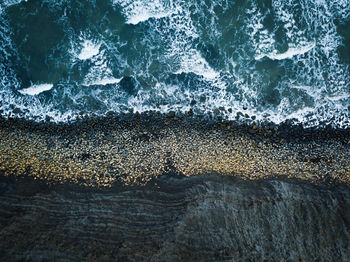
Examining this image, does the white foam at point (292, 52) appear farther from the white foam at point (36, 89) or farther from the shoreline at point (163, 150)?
the white foam at point (36, 89)

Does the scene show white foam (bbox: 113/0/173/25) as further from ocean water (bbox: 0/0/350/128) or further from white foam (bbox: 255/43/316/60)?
white foam (bbox: 255/43/316/60)

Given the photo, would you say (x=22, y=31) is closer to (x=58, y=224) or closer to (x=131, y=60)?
(x=131, y=60)

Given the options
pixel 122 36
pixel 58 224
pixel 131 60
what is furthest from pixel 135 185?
pixel 122 36

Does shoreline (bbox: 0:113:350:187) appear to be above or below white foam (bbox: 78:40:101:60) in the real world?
below

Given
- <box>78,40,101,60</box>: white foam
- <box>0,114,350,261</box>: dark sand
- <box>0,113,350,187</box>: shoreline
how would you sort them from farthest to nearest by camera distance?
<box>78,40,101,60</box>: white foam < <box>0,113,350,187</box>: shoreline < <box>0,114,350,261</box>: dark sand

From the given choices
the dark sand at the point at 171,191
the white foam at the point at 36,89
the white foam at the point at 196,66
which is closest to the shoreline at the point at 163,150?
the dark sand at the point at 171,191

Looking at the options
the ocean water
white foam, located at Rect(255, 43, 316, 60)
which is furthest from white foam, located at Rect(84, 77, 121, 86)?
white foam, located at Rect(255, 43, 316, 60)

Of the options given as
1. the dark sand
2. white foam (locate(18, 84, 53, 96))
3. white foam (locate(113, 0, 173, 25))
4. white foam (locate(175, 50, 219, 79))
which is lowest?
the dark sand
